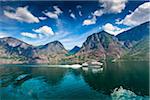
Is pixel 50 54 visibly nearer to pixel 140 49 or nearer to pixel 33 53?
pixel 33 53

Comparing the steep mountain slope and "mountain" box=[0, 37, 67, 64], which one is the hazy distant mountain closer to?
the steep mountain slope

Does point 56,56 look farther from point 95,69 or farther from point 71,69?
point 95,69

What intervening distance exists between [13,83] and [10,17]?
291 cm

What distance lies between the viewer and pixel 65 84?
31.3 feet

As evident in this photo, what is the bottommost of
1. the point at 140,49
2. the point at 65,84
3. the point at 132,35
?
the point at 65,84

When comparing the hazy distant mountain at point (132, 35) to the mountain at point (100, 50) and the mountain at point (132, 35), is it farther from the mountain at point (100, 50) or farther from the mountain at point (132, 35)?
the mountain at point (100, 50)

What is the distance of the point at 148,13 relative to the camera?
30.6 ft

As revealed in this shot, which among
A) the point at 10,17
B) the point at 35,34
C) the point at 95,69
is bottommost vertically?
the point at 95,69

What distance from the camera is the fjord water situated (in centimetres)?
794

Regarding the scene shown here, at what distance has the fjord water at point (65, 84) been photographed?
794 centimetres

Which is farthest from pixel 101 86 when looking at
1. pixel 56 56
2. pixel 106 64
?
pixel 56 56

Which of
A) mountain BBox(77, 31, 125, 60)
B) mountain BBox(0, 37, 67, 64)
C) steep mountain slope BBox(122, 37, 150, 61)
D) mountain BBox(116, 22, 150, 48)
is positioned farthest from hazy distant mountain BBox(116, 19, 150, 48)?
mountain BBox(0, 37, 67, 64)

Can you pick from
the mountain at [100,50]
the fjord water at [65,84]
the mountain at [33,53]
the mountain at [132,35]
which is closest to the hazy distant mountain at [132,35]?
the mountain at [132,35]

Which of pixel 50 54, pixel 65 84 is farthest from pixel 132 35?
pixel 65 84
